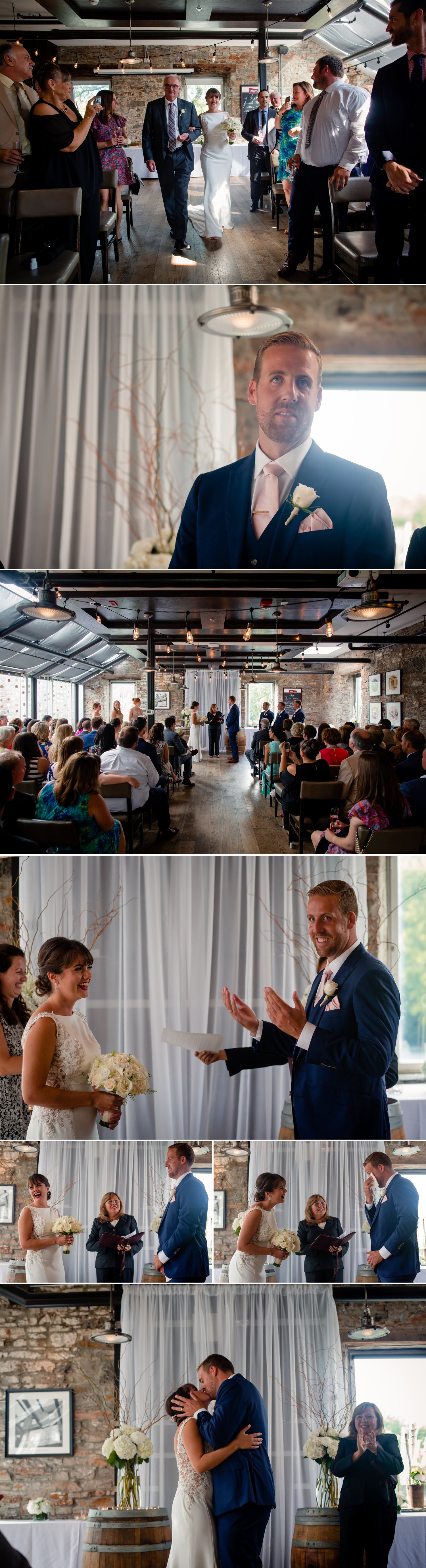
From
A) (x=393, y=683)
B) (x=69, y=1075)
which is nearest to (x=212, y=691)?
(x=393, y=683)

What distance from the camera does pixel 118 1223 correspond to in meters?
4.53

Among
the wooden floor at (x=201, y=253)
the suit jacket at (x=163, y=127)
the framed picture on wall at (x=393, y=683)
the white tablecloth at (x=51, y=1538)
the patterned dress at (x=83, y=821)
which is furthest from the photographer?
the white tablecloth at (x=51, y=1538)

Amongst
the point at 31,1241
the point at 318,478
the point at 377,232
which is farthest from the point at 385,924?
the point at 377,232

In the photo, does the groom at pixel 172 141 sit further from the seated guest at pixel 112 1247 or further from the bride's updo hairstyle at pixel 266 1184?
the seated guest at pixel 112 1247

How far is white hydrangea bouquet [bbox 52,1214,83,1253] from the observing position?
4.59 meters

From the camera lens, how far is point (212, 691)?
347 cm

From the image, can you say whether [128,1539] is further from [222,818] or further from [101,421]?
[101,421]

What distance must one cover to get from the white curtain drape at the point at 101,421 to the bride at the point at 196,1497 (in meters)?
3.98

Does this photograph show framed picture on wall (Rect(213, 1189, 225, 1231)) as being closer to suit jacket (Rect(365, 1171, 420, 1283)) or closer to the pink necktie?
suit jacket (Rect(365, 1171, 420, 1283))

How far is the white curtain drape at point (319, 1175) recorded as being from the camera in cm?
432

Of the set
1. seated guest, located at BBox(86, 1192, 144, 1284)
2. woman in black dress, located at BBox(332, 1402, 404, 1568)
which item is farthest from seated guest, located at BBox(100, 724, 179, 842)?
woman in black dress, located at BBox(332, 1402, 404, 1568)

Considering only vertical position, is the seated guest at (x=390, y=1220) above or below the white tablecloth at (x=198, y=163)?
below

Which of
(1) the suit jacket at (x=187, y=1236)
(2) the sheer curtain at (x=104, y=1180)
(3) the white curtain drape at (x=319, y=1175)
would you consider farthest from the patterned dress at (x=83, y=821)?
(1) the suit jacket at (x=187, y=1236)

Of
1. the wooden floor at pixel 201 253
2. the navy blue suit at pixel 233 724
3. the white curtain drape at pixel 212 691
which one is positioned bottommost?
the navy blue suit at pixel 233 724
